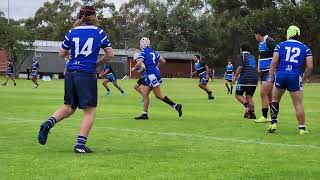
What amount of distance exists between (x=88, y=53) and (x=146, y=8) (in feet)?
342

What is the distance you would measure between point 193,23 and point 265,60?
Answer: 8148 cm

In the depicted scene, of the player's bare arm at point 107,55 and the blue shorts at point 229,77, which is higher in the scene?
the player's bare arm at point 107,55

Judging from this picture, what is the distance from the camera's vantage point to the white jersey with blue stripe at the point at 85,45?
28.2ft

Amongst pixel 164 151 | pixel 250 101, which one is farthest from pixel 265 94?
pixel 164 151

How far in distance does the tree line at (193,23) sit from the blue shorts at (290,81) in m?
58.6

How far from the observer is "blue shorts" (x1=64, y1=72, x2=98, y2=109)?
27.9 ft

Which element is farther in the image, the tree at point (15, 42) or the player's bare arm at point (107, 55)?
the tree at point (15, 42)

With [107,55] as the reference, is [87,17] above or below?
above

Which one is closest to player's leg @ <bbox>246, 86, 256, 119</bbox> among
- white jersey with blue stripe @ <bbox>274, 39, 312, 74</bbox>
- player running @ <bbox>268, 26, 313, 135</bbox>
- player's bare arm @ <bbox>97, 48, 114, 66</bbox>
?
player running @ <bbox>268, 26, 313, 135</bbox>

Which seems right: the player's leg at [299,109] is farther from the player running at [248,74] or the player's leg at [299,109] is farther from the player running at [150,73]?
the player running at [150,73]

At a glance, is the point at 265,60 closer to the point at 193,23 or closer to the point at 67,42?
the point at 67,42

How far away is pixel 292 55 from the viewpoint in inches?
433

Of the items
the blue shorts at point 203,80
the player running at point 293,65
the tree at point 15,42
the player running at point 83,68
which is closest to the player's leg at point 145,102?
the player running at point 293,65

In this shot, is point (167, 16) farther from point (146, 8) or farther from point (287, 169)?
point (287, 169)
